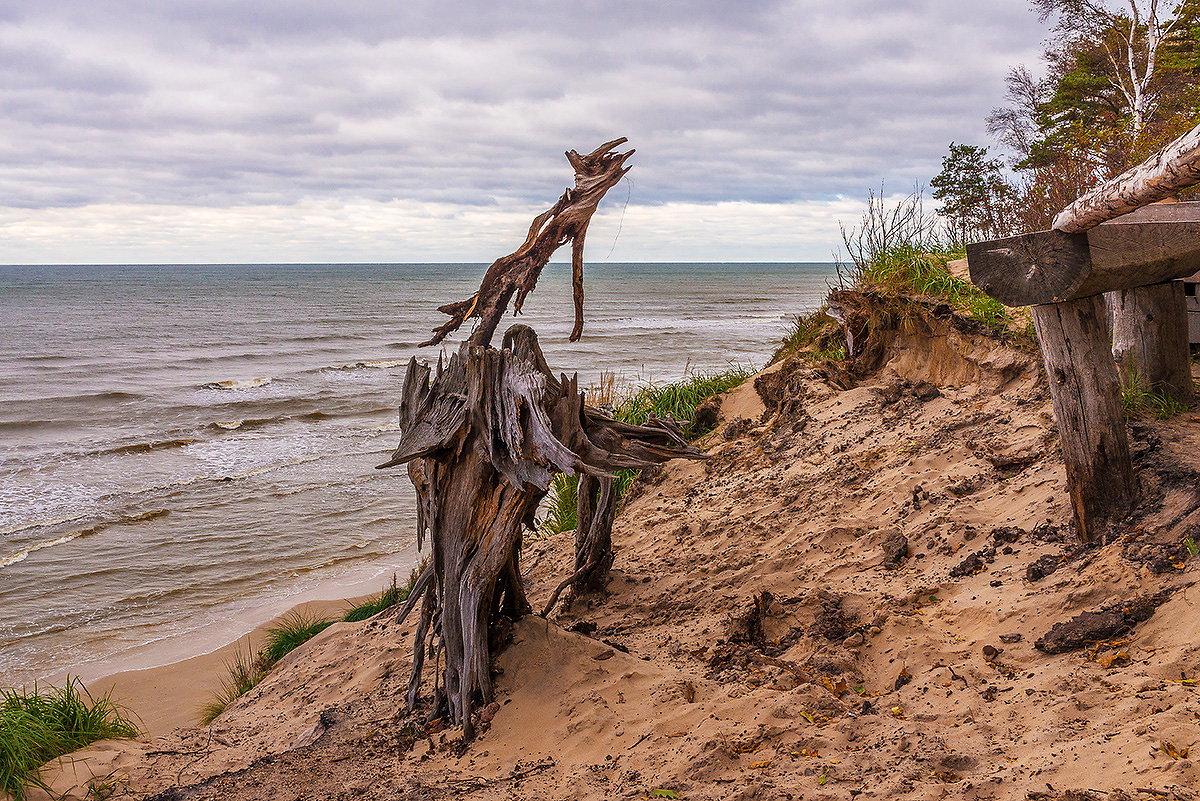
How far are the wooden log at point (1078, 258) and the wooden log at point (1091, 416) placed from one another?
0.16m

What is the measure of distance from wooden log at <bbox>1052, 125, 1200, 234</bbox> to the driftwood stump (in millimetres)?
2295

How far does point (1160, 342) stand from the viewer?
4.23 metres

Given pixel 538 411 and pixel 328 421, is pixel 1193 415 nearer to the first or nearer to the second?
pixel 538 411

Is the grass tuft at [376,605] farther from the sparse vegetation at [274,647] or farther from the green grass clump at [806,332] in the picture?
the green grass clump at [806,332]

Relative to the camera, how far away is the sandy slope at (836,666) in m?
2.65

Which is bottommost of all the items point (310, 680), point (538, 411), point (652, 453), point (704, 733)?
point (310, 680)

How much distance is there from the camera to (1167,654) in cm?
270

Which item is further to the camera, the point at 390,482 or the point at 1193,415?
the point at 390,482

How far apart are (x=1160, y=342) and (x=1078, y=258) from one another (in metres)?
1.51

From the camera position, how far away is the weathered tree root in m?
3.70

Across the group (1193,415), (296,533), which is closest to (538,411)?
(1193,415)

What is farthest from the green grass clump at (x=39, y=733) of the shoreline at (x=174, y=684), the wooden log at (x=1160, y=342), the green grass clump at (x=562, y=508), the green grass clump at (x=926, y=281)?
the green grass clump at (x=926, y=281)

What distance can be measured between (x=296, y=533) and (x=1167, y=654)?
9.17 meters

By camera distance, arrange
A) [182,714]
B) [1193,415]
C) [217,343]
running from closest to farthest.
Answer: [1193,415] < [182,714] < [217,343]
